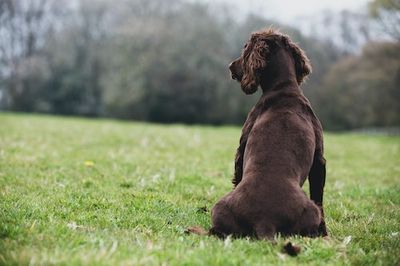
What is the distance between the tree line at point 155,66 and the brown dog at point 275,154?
3110 cm

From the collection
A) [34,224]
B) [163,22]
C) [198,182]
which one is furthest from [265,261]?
[163,22]

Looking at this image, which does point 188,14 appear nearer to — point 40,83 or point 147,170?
point 40,83

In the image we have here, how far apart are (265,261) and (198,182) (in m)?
4.13

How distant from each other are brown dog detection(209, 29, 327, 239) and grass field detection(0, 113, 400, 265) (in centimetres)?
24

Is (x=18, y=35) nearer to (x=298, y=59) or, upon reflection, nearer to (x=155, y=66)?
(x=155, y=66)

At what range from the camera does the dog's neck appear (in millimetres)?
5465

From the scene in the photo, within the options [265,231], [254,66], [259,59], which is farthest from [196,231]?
[259,59]

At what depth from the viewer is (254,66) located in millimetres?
5340

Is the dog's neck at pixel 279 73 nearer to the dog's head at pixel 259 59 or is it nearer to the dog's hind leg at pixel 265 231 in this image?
the dog's head at pixel 259 59

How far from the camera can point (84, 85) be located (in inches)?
2018

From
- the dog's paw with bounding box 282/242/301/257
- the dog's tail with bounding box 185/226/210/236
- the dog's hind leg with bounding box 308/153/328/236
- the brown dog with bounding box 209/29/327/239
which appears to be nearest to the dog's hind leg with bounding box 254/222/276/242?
the brown dog with bounding box 209/29/327/239

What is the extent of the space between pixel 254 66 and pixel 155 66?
122 ft

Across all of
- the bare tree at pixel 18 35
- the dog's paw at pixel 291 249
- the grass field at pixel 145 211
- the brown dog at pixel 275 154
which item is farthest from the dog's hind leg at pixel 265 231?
the bare tree at pixel 18 35

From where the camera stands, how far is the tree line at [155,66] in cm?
4172
